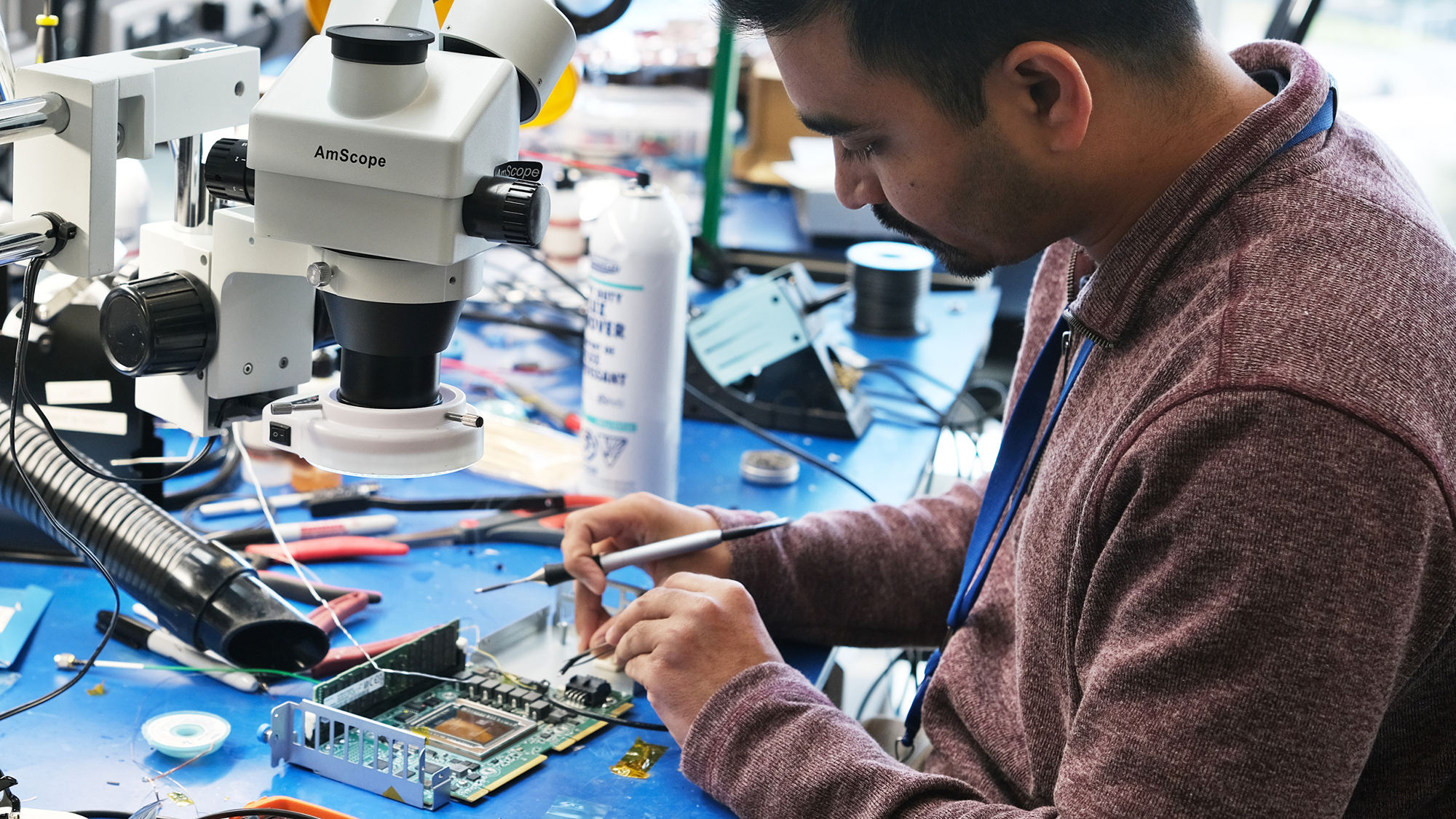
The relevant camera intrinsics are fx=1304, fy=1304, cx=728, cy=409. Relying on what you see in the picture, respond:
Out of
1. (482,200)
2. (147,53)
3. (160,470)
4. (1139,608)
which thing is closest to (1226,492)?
(1139,608)

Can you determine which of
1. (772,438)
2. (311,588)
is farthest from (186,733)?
(772,438)

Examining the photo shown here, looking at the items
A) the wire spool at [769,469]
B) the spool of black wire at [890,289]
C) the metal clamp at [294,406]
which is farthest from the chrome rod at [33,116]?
the spool of black wire at [890,289]

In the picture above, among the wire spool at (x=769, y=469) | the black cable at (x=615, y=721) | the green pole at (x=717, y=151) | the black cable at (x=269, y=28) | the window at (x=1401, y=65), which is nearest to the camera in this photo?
the black cable at (x=615, y=721)

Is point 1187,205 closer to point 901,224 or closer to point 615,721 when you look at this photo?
point 901,224

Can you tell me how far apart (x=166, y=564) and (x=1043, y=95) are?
2.48 ft

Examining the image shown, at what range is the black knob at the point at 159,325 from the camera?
0.87 meters

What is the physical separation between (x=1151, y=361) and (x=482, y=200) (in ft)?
1.38

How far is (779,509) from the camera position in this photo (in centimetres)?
146

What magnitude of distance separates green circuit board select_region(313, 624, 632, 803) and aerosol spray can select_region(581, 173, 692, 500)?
1.33 ft

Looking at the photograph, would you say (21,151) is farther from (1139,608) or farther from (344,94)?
(1139,608)

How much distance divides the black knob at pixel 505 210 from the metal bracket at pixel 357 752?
348 mm

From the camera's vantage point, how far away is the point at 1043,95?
85 centimetres

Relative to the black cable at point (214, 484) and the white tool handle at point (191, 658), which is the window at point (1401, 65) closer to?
the black cable at point (214, 484)

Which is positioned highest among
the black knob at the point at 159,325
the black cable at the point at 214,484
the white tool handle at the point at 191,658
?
the black knob at the point at 159,325
